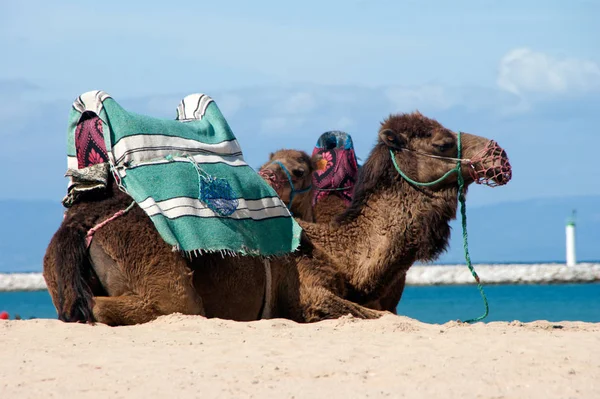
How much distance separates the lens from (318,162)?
419 inches

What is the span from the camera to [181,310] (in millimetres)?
6254

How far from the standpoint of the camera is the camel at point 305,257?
241 inches

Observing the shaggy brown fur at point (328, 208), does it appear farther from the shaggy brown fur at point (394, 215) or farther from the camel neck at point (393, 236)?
the camel neck at point (393, 236)

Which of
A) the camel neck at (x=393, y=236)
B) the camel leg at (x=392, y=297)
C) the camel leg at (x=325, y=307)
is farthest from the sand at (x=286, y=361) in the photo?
the camel leg at (x=392, y=297)

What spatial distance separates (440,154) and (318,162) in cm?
329

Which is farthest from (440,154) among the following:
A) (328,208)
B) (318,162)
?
(318,162)

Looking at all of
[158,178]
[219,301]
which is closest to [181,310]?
[219,301]

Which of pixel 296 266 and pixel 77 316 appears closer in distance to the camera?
pixel 77 316

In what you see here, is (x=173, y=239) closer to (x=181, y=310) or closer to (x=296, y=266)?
(x=181, y=310)

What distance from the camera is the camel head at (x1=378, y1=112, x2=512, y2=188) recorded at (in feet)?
23.8

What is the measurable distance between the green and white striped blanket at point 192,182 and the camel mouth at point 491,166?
4.21ft

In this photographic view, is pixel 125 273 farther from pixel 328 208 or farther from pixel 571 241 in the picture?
pixel 571 241

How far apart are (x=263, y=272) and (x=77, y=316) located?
1367mm

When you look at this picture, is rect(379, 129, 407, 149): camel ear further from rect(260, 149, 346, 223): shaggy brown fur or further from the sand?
rect(260, 149, 346, 223): shaggy brown fur
